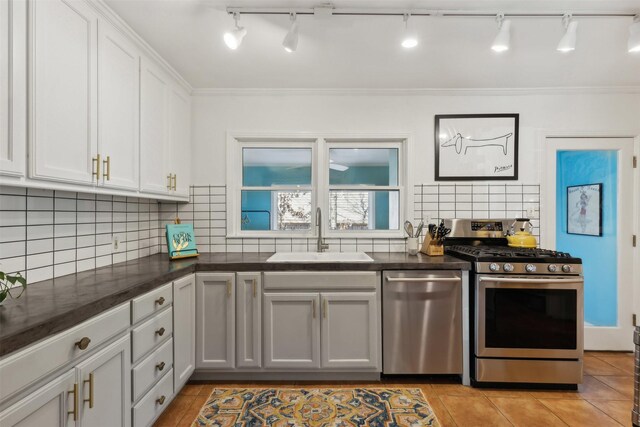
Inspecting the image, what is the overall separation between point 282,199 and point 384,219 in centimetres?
101

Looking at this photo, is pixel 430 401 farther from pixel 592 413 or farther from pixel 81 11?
pixel 81 11

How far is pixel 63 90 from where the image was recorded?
1.50 m

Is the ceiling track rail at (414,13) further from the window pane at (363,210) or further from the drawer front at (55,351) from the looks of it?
the drawer front at (55,351)

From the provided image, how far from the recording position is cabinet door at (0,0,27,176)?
1.23 metres

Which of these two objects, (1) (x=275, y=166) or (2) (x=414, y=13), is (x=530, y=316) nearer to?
(2) (x=414, y=13)

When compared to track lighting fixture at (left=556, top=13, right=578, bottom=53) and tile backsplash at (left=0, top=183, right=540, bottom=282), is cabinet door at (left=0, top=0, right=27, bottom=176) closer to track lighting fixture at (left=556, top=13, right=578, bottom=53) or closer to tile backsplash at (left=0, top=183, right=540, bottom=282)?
tile backsplash at (left=0, top=183, right=540, bottom=282)

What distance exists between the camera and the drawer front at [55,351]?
0.95 metres

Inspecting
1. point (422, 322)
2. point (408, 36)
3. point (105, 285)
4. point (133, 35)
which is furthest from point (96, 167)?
point (422, 322)

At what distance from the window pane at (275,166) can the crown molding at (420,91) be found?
0.53 metres

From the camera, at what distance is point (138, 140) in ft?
6.99

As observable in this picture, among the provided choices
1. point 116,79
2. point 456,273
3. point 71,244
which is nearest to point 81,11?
point 116,79

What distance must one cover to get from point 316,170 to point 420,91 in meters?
1.21

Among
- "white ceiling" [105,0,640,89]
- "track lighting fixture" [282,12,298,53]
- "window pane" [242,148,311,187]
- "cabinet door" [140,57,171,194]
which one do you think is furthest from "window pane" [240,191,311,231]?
"track lighting fixture" [282,12,298,53]

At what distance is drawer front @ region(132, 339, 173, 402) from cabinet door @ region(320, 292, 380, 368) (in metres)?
1.03
